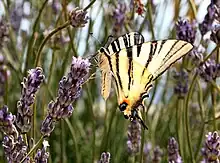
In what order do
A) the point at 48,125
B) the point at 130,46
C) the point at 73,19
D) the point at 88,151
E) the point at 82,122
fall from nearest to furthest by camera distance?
1. the point at 48,125
2. the point at 130,46
3. the point at 73,19
4. the point at 88,151
5. the point at 82,122

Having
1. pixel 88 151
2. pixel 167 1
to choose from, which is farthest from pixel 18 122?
pixel 167 1

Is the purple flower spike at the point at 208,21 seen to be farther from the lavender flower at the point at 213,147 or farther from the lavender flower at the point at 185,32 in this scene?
the lavender flower at the point at 213,147

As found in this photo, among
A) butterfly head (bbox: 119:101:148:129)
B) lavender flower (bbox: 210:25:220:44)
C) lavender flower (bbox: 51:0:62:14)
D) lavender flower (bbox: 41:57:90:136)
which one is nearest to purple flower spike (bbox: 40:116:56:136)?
lavender flower (bbox: 41:57:90:136)

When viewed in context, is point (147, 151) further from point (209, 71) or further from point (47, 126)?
point (47, 126)

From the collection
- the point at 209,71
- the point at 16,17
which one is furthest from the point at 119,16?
the point at 16,17

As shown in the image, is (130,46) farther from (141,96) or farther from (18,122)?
(18,122)

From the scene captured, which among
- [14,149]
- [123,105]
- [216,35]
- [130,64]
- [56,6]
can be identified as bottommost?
[14,149]
